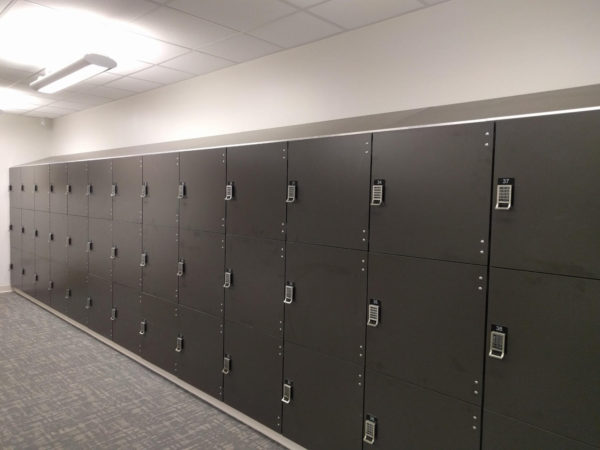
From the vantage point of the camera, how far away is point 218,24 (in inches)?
105

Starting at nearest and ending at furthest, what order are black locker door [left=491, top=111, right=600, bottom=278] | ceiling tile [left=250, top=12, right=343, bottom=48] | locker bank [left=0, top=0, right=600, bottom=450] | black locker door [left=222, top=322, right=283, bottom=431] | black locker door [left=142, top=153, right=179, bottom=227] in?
black locker door [left=491, top=111, right=600, bottom=278], locker bank [left=0, top=0, right=600, bottom=450], ceiling tile [left=250, top=12, right=343, bottom=48], black locker door [left=222, top=322, right=283, bottom=431], black locker door [left=142, top=153, right=179, bottom=227]

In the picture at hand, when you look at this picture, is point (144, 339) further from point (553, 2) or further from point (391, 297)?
point (553, 2)

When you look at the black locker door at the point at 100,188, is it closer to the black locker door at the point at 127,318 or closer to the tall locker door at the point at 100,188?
the tall locker door at the point at 100,188

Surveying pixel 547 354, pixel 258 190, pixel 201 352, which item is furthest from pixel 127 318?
pixel 547 354

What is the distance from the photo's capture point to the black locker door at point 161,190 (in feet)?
11.3

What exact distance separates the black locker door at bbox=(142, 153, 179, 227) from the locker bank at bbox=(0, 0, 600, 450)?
0.07 feet

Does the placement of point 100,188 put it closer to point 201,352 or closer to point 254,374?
point 201,352

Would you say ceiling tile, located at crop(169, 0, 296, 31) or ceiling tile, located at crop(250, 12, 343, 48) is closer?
ceiling tile, located at crop(169, 0, 296, 31)

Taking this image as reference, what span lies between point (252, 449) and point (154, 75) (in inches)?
126

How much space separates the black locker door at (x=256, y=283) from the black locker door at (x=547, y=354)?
1.29 meters

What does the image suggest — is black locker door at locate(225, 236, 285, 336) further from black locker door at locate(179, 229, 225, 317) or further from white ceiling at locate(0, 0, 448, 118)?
white ceiling at locate(0, 0, 448, 118)

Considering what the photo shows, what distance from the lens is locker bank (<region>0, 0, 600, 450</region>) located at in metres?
1.65

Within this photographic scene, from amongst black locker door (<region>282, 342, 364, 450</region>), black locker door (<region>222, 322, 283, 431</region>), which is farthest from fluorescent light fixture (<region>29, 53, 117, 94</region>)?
black locker door (<region>282, 342, 364, 450</region>)

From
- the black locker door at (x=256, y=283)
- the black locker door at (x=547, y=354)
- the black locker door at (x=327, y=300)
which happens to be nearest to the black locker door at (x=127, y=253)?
the black locker door at (x=256, y=283)
